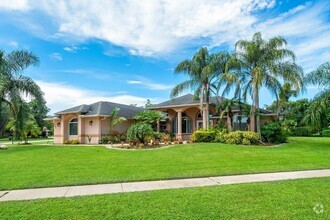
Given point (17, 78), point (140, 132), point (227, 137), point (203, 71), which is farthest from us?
point (17, 78)

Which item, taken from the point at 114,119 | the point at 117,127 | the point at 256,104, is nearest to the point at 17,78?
the point at 114,119

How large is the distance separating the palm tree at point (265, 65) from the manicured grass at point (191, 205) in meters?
13.9

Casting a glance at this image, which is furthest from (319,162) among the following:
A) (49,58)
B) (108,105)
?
(108,105)

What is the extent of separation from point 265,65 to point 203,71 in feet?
16.1

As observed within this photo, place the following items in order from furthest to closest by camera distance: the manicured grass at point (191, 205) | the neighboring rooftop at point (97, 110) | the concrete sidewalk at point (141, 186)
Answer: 1. the neighboring rooftop at point (97, 110)
2. the concrete sidewalk at point (141, 186)
3. the manicured grass at point (191, 205)

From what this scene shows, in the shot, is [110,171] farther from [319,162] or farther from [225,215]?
[319,162]

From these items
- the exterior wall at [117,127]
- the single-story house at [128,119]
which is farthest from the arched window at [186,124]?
the exterior wall at [117,127]

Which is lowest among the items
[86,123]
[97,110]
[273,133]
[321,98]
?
[273,133]

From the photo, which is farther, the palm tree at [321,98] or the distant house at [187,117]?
the distant house at [187,117]

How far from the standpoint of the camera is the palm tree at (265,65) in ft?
61.3

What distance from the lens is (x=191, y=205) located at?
4.93m

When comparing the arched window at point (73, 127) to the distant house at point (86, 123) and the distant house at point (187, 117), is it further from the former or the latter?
the distant house at point (187, 117)

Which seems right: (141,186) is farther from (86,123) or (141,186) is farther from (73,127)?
(73,127)

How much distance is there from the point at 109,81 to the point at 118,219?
2468cm
